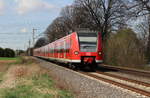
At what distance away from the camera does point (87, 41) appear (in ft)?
59.8

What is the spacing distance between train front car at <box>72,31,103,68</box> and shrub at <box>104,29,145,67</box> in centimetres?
854

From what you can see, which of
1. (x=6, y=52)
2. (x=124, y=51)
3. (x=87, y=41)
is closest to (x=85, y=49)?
(x=87, y=41)

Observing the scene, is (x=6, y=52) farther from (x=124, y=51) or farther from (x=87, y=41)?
(x=87, y=41)

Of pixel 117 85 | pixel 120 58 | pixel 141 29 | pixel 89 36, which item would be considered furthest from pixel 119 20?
pixel 117 85

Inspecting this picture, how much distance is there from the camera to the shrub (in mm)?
25631

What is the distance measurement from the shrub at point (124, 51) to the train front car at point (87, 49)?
854 centimetres

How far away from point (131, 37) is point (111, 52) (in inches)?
119

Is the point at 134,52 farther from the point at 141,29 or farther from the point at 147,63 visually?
the point at 141,29

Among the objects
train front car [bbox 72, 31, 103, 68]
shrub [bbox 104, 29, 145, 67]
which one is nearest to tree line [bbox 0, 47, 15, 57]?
shrub [bbox 104, 29, 145, 67]

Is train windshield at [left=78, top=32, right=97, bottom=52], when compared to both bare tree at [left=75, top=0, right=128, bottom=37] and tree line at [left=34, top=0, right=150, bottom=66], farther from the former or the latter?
bare tree at [left=75, top=0, right=128, bottom=37]

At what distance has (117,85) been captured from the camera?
1123 centimetres

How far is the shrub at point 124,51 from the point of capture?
25.6 meters

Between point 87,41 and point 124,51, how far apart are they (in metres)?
10.1

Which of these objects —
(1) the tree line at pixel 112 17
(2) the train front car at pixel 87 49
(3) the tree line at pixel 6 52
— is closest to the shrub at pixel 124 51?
(1) the tree line at pixel 112 17
